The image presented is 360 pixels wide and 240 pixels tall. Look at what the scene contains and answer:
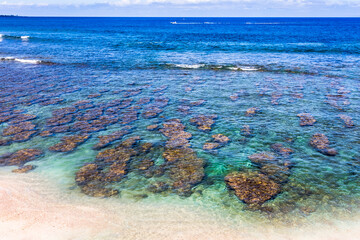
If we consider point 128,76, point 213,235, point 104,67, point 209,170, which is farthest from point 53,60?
point 213,235

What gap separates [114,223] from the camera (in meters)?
8.80

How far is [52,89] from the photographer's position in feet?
81.1

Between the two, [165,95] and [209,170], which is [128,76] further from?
[209,170]

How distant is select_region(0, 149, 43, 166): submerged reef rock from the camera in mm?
12469

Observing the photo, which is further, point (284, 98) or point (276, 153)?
point (284, 98)

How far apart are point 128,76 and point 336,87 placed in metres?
21.1

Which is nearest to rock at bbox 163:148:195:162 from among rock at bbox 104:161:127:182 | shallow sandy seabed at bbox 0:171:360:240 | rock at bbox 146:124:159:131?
rock at bbox 104:161:127:182

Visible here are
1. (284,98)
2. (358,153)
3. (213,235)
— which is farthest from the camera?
(284,98)

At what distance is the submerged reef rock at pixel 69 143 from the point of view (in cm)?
1384

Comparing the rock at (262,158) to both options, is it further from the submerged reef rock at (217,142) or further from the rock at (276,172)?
the submerged reef rock at (217,142)

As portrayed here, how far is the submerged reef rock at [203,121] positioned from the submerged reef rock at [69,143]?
6.53 m

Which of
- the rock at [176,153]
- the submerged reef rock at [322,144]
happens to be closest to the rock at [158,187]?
the rock at [176,153]

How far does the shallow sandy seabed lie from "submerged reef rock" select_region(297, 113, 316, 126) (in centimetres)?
900

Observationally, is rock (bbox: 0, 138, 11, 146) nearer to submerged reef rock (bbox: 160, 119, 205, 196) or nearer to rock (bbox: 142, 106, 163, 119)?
rock (bbox: 142, 106, 163, 119)
